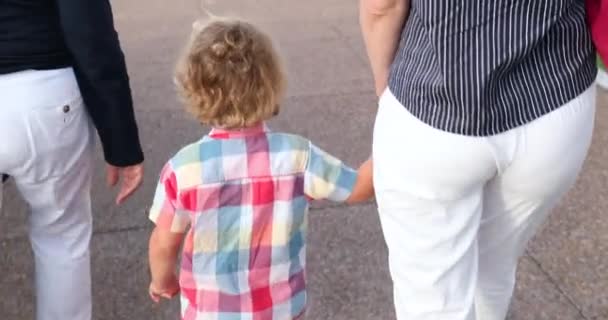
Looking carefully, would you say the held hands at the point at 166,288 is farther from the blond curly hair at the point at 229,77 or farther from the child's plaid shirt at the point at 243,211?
the blond curly hair at the point at 229,77

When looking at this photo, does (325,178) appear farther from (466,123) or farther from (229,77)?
(466,123)

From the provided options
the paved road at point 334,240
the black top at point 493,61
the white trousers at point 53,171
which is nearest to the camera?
the black top at point 493,61

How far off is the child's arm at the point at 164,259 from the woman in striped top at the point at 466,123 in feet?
1.79

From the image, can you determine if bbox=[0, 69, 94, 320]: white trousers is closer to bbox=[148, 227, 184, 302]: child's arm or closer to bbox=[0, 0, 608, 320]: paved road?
bbox=[148, 227, 184, 302]: child's arm

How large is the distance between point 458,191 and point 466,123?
183 millimetres

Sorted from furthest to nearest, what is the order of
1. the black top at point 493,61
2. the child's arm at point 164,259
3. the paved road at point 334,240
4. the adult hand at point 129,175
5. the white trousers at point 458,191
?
the paved road at point 334,240
the adult hand at point 129,175
the child's arm at point 164,259
the white trousers at point 458,191
the black top at point 493,61

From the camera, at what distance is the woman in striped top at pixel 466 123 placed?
6.95 ft

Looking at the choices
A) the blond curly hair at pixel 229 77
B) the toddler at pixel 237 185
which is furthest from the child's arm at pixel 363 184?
the blond curly hair at pixel 229 77

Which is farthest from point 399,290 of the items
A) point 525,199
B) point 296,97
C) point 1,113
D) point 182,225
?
point 296,97

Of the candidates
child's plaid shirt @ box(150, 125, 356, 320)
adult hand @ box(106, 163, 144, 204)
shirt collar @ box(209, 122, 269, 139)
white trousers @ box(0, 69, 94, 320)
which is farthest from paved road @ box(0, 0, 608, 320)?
shirt collar @ box(209, 122, 269, 139)

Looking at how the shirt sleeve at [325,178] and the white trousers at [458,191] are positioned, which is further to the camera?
the shirt sleeve at [325,178]

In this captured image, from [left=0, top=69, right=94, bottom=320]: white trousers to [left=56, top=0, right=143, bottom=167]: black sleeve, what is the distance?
6 centimetres

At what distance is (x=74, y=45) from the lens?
2613 mm

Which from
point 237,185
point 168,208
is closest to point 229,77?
point 237,185
